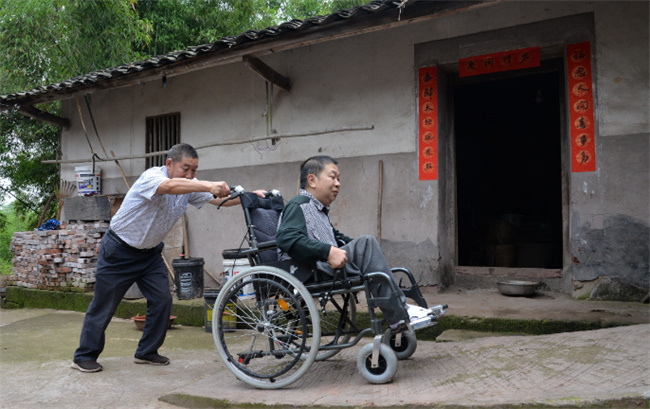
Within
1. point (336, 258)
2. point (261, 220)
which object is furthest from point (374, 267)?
point (261, 220)

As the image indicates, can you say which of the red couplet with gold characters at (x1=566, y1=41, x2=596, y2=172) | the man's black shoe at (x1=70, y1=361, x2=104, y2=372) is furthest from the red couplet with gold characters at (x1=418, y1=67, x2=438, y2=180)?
the man's black shoe at (x1=70, y1=361, x2=104, y2=372)

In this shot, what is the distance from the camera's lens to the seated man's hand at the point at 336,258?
269 centimetres

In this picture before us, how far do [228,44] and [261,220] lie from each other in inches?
122

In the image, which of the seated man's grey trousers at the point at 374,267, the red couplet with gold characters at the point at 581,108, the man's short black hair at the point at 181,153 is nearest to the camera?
Answer: the seated man's grey trousers at the point at 374,267

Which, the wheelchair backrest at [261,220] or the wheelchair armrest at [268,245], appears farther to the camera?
the wheelchair backrest at [261,220]

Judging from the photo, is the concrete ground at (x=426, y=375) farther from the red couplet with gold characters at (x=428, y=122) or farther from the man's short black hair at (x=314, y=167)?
the red couplet with gold characters at (x=428, y=122)

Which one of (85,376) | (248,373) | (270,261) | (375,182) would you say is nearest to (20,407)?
(85,376)

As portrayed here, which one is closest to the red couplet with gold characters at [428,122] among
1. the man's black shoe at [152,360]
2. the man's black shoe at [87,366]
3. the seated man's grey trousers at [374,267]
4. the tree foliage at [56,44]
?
the seated man's grey trousers at [374,267]

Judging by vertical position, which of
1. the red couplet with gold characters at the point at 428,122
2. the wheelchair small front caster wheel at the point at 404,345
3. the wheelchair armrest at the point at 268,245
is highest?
the red couplet with gold characters at the point at 428,122

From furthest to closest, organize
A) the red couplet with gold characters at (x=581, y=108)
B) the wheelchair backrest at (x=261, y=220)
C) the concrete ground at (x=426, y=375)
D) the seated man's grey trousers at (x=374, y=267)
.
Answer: the red couplet with gold characters at (x=581, y=108), the wheelchair backrest at (x=261, y=220), the seated man's grey trousers at (x=374, y=267), the concrete ground at (x=426, y=375)

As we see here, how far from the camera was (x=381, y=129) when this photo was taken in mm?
5711

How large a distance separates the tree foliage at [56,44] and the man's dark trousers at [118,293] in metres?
6.76

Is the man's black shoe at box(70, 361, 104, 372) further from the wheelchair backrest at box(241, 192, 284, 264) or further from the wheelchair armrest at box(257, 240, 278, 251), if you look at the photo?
the wheelchair armrest at box(257, 240, 278, 251)

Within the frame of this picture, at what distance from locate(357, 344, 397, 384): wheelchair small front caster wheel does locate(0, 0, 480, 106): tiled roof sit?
A: 3.11m
